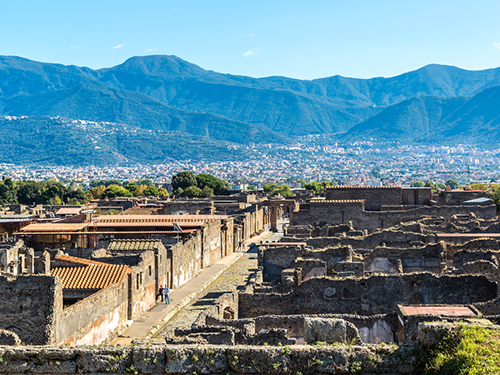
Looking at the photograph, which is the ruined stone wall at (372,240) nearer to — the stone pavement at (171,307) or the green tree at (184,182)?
the stone pavement at (171,307)

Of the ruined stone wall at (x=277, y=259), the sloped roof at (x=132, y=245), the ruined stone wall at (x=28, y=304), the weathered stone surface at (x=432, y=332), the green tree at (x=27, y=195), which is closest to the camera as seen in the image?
the weathered stone surface at (x=432, y=332)

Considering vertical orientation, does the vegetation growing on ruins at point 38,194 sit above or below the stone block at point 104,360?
below

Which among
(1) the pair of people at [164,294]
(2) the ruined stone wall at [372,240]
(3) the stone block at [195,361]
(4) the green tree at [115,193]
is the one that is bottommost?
(1) the pair of people at [164,294]

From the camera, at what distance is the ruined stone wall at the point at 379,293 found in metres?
15.8

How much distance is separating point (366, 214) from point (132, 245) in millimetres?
14772

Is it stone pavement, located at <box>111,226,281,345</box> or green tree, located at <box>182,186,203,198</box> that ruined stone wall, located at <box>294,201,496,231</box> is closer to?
stone pavement, located at <box>111,226,281,345</box>

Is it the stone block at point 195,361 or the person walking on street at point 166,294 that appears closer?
the stone block at point 195,361

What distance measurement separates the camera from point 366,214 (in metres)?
37.9

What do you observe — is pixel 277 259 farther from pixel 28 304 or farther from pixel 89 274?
pixel 28 304

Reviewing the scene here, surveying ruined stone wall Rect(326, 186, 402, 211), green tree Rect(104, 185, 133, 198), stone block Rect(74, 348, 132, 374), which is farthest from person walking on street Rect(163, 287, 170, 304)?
green tree Rect(104, 185, 133, 198)

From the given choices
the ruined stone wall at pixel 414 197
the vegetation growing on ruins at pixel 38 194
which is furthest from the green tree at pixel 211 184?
the ruined stone wall at pixel 414 197

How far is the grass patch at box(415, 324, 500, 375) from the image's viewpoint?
6014mm

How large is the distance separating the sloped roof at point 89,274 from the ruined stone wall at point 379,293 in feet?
21.3

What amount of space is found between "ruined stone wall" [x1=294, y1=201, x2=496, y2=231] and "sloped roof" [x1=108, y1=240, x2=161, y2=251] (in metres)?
12.2
